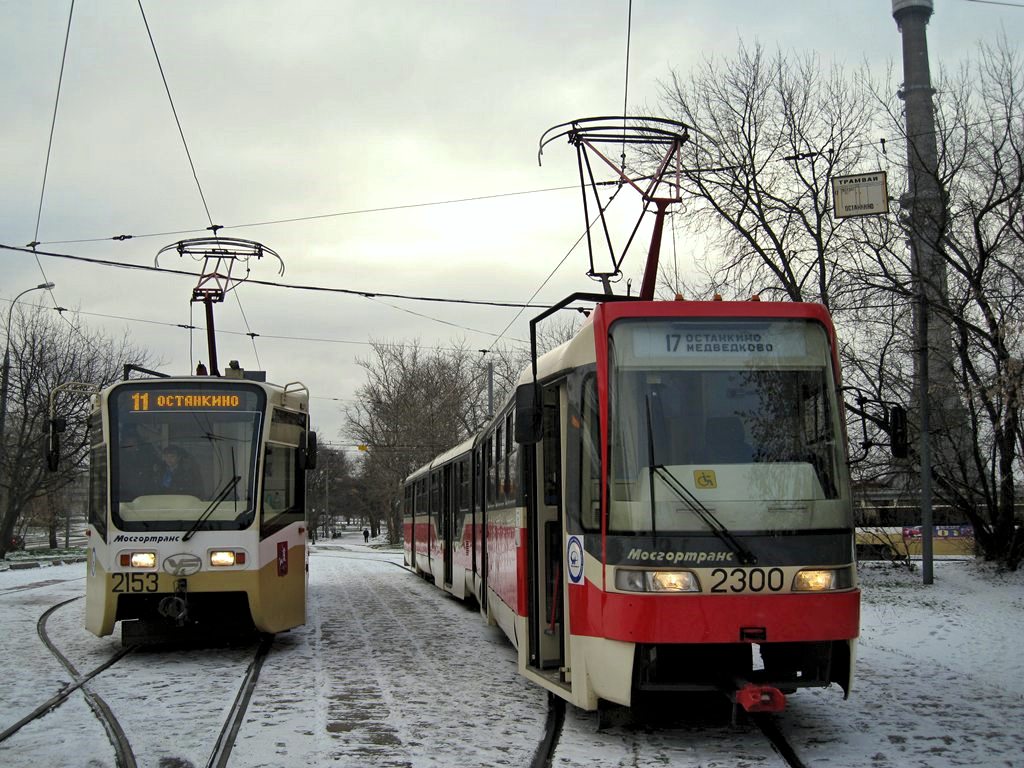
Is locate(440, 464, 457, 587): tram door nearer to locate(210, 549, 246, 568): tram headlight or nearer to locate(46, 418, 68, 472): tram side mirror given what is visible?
locate(210, 549, 246, 568): tram headlight

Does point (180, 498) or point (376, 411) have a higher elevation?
point (376, 411)

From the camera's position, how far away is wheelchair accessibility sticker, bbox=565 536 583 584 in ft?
23.7

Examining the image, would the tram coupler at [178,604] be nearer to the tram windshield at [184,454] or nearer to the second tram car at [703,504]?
the tram windshield at [184,454]

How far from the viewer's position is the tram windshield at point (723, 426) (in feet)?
22.5

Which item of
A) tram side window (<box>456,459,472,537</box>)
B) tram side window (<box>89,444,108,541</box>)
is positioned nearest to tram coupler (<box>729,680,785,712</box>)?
tram side window (<box>89,444,108,541</box>)

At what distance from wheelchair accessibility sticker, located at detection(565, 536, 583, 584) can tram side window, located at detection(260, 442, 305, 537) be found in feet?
15.5

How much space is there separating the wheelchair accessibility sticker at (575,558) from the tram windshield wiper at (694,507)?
689 millimetres

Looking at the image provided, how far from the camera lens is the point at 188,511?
11000mm

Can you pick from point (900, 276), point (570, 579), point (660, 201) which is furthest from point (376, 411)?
point (570, 579)

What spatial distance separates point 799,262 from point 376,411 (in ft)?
145

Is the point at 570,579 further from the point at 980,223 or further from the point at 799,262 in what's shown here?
the point at 799,262

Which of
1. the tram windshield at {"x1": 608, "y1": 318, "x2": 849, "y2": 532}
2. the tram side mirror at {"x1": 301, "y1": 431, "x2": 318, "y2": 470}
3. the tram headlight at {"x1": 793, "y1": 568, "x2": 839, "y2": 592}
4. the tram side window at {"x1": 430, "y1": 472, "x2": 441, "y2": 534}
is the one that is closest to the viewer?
the tram headlight at {"x1": 793, "y1": 568, "x2": 839, "y2": 592}

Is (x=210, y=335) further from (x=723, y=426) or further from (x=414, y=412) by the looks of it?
(x=414, y=412)

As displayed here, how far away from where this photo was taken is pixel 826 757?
21.6 ft
